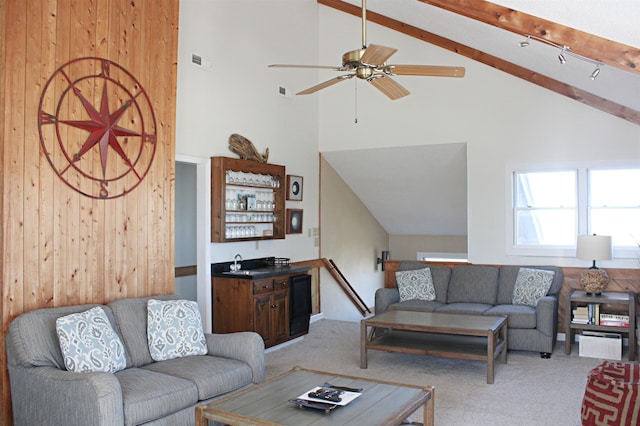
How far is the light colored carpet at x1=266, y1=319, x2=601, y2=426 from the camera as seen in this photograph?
165 inches

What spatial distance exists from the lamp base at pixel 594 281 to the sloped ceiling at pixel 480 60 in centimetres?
180

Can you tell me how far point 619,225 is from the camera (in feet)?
21.5

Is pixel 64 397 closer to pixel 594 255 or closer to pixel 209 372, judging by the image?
pixel 209 372

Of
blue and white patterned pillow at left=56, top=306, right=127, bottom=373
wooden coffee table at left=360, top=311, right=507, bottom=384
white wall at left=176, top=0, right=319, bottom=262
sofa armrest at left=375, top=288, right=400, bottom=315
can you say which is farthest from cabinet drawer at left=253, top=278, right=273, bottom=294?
blue and white patterned pillow at left=56, top=306, right=127, bottom=373

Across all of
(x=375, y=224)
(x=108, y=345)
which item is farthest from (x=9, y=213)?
(x=375, y=224)

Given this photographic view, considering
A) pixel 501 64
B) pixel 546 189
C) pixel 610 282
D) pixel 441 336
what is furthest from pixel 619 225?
pixel 441 336

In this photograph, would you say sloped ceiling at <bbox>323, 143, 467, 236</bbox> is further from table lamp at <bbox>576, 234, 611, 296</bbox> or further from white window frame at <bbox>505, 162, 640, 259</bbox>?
table lamp at <bbox>576, 234, 611, 296</bbox>

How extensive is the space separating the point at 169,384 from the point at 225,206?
2.79 metres

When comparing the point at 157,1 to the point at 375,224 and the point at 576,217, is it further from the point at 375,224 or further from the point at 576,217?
the point at 375,224

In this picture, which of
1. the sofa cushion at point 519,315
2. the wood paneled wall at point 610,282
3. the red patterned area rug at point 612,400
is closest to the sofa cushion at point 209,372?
the red patterned area rug at point 612,400

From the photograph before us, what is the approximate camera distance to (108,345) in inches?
145

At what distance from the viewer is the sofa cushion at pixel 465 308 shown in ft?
20.2

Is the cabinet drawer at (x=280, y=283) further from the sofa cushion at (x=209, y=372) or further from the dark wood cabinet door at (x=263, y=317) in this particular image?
the sofa cushion at (x=209, y=372)

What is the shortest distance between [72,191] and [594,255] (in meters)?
5.24
